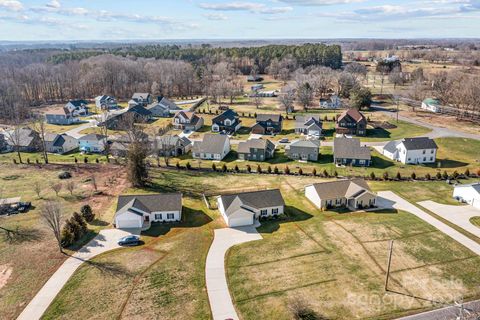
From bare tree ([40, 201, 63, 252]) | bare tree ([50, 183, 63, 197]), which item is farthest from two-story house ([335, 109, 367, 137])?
bare tree ([40, 201, 63, 252])

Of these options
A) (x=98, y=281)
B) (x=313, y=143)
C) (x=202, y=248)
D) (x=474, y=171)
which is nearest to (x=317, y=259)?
(x=202, y=248)

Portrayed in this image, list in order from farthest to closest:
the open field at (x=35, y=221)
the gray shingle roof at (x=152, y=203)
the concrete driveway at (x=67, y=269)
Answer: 1. the gray shingle roof at (x=152, y=203)
2. the open field at (x=35, y=221)
3. the concrete driveway at (x=67, y=269)

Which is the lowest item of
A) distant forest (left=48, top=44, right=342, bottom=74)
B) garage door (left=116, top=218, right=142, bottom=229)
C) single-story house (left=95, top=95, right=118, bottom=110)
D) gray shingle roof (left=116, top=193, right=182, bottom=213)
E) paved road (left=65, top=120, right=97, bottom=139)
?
garage door (left=116, top=218, right=142, bottom=229)

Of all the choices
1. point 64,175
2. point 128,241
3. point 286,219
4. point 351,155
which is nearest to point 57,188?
point 64,175

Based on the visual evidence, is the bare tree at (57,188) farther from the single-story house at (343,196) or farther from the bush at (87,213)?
the single-story house at (343,196)

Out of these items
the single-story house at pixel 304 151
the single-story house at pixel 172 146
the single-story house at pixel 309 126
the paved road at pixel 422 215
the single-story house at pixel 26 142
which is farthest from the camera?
the single-story house at pixel 309 126

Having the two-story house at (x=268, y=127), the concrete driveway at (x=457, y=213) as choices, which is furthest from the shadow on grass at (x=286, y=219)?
the two-story house at (x=268, y=127)

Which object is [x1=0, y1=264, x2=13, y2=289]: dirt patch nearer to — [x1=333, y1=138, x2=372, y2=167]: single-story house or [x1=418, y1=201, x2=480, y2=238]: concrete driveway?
[x1=418, y1=201, x2=480, y2=238]: concrete driveway

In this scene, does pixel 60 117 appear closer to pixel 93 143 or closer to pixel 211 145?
pixel 93 143
